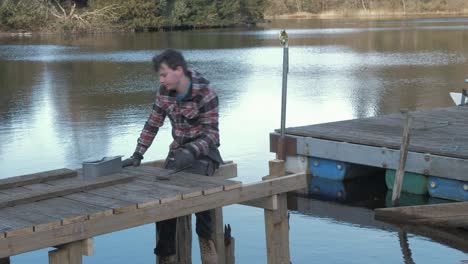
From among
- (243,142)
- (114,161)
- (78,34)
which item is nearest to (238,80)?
(243,142)

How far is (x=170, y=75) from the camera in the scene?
5.76 meters

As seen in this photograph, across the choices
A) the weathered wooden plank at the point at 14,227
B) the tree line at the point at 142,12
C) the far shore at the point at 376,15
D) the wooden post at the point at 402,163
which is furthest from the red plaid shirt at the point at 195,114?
the far shore at the point at 376,15

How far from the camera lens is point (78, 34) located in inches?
2238

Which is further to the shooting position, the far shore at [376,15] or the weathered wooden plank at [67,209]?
the far shore at [376,15]

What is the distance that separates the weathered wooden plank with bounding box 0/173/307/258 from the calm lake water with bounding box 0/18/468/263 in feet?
7.31

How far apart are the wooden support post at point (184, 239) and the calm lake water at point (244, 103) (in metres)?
1.18

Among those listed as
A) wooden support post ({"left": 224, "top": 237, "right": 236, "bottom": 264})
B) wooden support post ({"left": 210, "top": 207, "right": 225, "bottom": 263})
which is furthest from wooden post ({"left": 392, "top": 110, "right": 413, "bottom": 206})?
wooden support post ({"left": 210, "top": 207, "right": 225, "bottom": 263})

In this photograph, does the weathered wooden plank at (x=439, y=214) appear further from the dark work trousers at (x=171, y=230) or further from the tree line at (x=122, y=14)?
the tree line at (x=122, y=14)

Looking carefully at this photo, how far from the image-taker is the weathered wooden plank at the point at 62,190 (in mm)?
5129

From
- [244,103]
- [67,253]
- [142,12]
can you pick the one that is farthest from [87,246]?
[142,12]

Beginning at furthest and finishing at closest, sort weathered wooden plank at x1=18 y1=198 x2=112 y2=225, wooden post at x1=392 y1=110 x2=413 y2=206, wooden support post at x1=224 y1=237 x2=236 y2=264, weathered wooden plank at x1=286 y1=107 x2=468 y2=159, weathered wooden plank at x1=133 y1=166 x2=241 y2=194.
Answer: weathered wooden plank at x1=286 y1=107 x2=468 y2=159 → wooden post at x1=392 y1=110 x2=413 y2=206 → wooden support post at x1=224 y1=237 x2=236 y2=264 → weathered wooden plank at x1=133 y1=166 x2=241 y2=194 → weathered wooden plank at x1=18 y1=198 x2=112 y2=225

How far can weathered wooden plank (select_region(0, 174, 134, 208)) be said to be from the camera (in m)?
5.13

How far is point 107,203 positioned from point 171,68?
1.06 meters

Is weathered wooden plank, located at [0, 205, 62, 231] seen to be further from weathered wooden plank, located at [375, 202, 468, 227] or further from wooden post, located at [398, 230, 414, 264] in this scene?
weathered wooden plank, located at [375, 202, 468, 227]
